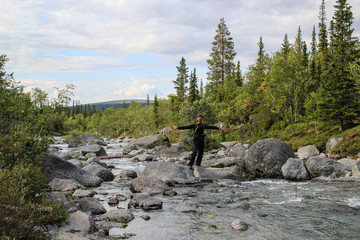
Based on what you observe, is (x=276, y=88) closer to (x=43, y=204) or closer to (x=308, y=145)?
(x=308, y=145)

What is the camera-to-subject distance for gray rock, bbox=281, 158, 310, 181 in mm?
14513

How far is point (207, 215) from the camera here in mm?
8602

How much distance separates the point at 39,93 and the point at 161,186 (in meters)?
5.86

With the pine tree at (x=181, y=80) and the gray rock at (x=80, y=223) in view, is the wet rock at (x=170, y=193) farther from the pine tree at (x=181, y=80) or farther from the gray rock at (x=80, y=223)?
the pine tree at (x=181, y=80)

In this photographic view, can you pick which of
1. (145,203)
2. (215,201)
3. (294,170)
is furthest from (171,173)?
(294,170)

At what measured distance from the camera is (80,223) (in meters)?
6.83

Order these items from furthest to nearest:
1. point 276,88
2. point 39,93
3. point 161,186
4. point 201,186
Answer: point 276,88 → point 201,186 → point 161,186 → point 39,93

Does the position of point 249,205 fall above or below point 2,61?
below

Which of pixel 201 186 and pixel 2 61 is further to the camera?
pixel 201 186

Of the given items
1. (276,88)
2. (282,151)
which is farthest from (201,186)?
(276,88)

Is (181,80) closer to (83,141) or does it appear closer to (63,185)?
(83,141)

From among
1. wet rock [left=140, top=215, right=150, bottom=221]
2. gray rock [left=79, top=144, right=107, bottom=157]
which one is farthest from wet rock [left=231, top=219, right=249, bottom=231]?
gray rock [left=79, top=144, right=107, bottom=157]

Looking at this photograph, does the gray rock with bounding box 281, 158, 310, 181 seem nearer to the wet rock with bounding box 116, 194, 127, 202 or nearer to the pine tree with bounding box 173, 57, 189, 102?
the wet rock with bounding box 116, 194, 127, 202

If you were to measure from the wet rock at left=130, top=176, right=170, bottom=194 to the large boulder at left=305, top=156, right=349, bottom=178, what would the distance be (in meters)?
7.50
